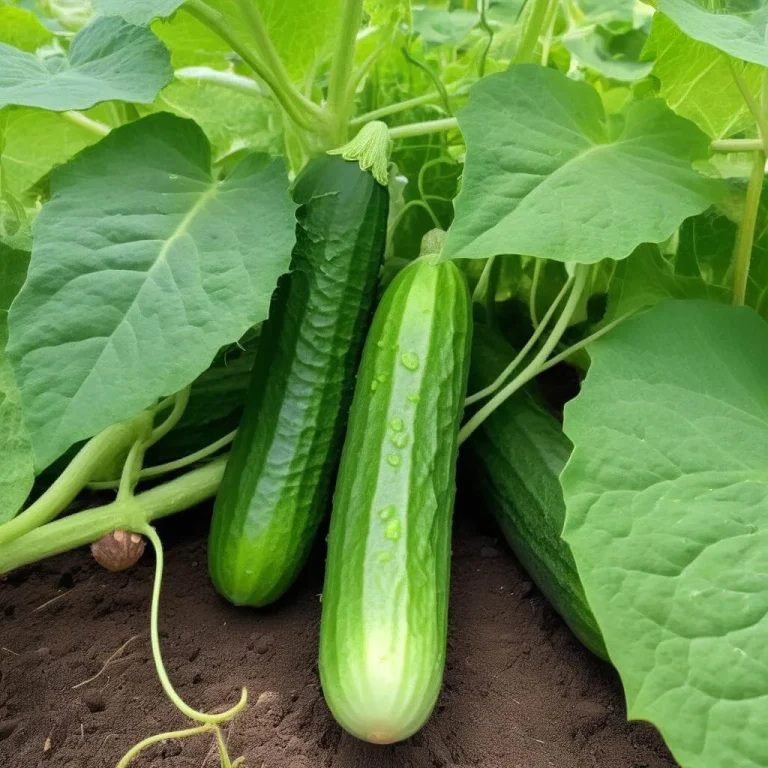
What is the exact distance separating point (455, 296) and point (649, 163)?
289 millimetres

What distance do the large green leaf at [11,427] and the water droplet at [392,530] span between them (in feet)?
1.30

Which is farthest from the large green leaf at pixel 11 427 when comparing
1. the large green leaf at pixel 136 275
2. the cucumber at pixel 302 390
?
the cucumber at pixel 302 390

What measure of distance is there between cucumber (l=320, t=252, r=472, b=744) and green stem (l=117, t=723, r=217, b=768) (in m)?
0.13

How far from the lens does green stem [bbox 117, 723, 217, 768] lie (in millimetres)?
746

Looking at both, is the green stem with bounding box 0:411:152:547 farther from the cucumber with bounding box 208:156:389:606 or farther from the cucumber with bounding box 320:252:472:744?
the cucumber with bounding box 320:252:472:744

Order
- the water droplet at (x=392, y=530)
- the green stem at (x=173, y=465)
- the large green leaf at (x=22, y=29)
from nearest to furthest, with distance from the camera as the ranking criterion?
the water droplet at (x=392, y=530) → the green stem at (x=173, y=465) → the large green leaf at (x=22, y=29)

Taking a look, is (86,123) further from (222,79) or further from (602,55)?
(602,55)

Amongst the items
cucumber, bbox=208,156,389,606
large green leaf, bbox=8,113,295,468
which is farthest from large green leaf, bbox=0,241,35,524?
cucumber, bbox=208,156,389,606

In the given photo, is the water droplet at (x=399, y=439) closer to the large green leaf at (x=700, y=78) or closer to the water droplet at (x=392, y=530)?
the water droplet at (x=392, y=530)

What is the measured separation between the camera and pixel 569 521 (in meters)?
0.72

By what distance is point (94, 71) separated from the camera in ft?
3.26

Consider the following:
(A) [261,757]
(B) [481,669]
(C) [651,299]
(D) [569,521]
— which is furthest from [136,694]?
(C) [651,299]

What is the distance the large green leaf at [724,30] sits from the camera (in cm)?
80

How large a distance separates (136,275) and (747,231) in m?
0.80
